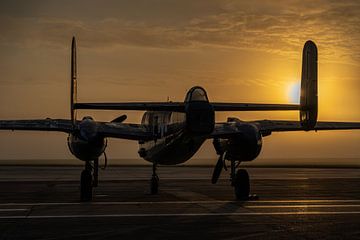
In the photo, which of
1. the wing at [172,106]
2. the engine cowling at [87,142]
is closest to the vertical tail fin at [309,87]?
the wing at [172,106]

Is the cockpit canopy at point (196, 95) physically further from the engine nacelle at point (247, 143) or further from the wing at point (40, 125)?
the wing at point (40, 125)

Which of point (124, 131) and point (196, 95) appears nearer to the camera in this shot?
point (196, 95)

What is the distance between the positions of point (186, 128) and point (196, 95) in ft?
3.64

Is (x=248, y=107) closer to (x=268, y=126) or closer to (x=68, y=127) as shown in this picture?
(x=268, y=126)

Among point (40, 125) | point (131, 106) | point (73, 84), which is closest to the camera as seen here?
point (131, 106)

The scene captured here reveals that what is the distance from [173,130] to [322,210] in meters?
6.93

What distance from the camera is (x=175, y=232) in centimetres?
1340

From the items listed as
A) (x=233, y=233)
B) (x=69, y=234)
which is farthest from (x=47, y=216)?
(x=233, y=233)

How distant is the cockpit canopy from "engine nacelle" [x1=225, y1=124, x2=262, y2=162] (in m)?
2.88

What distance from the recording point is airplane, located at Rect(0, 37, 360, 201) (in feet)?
63.5

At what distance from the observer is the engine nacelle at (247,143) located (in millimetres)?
21809

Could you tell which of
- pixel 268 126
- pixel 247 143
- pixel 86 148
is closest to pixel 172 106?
pixel 247 143

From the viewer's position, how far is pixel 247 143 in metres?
21.8

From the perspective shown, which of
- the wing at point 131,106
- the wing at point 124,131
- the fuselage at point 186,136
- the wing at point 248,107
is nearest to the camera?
the wing at point 131,106
